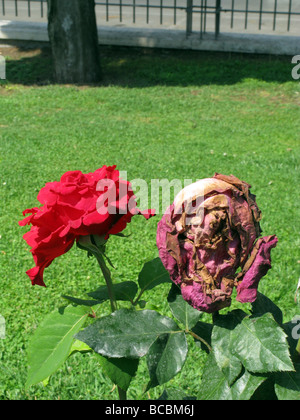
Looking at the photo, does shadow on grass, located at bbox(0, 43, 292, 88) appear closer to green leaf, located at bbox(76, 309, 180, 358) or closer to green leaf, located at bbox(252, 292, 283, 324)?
green leaf, located at bbox(252, 292, 283, 324)

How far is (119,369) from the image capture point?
104 centimetres

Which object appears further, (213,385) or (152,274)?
(152,274)

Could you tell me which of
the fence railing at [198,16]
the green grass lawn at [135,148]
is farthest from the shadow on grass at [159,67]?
the fence railing at [198,16]

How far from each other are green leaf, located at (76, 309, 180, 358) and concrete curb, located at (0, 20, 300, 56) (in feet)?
28.4

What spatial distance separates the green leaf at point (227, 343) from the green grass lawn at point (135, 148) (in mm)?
1740

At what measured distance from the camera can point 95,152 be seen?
5.69 metres

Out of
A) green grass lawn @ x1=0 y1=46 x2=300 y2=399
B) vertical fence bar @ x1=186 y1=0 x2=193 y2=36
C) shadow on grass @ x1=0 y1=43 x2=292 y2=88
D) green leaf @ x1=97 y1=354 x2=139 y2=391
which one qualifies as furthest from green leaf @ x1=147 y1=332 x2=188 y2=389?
vertical fence bar @ x1=186 y1=0 x2=193 y2=36

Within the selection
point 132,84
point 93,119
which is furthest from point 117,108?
point 132,84

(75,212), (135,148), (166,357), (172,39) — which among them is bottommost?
(135,148)

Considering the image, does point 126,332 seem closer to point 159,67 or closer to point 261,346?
point 261,346

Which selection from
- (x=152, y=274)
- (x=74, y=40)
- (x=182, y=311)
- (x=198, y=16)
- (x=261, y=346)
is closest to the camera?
(x=261, y=346)

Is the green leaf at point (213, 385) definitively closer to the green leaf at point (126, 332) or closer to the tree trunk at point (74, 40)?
the green leaf at point (126, 332)

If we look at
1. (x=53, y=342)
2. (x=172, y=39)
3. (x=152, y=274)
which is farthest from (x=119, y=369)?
(x=172, y=39)

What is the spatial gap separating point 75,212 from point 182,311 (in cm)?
25
